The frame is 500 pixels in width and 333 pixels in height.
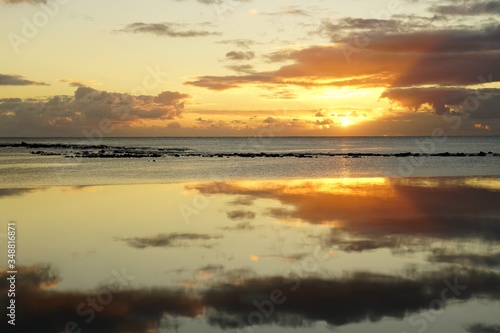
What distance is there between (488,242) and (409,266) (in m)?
4.82

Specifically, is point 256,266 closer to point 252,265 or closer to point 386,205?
point 252,265

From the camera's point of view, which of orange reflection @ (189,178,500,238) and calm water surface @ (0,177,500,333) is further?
orange reflection @ (189,178,500,238)

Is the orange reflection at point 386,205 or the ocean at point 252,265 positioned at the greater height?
the orange reflection at point 386,205

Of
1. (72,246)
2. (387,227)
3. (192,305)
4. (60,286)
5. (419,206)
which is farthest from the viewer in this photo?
(419,206)

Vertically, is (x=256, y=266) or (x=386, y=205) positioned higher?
(x=386, y=205)

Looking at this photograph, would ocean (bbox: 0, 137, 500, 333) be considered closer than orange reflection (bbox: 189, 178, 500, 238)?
Yes

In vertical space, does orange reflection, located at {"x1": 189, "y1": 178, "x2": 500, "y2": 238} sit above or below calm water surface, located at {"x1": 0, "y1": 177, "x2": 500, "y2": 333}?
above

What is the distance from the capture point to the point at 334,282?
12.4 metres

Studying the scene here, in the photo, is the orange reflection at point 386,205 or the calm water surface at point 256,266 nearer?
the calm water surface at point 256,266

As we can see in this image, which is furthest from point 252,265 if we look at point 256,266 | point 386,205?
point 386,205

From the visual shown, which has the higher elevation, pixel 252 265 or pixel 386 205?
pixel 386 205

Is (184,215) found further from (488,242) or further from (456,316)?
(456,316)

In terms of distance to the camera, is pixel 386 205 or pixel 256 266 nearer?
pixel 256 266

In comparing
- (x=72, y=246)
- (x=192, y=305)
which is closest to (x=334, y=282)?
(x=192, y=305)
